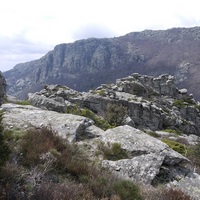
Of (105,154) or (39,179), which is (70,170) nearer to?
(39,179)

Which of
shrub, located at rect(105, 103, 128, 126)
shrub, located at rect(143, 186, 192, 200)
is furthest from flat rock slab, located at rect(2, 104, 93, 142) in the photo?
shrub, located at rect(105, 103, 128, 126)

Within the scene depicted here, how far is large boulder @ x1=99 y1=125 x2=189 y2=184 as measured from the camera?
9680 millimetres

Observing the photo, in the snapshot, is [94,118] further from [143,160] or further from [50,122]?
[143,160]

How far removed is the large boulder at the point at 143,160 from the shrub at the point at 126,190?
137cm

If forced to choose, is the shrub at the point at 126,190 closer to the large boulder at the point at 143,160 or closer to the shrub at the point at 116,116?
the large boulder at the point at 143,160

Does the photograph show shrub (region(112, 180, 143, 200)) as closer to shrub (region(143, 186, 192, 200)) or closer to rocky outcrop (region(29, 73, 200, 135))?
shrub (region(143, 186, 192, 200))

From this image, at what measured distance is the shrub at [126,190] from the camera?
7352 millimetres

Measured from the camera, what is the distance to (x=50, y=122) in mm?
12883

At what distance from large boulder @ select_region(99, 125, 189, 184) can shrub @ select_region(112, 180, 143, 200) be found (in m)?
1.37

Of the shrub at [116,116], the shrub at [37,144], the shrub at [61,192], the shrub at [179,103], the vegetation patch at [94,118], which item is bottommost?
the shrub at [179,103]

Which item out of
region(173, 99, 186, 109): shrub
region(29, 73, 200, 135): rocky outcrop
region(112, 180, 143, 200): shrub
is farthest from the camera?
region(173, 99, 186, 109): shrub

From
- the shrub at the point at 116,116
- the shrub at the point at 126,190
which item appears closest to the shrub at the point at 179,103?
the shrub at the point at 116,116

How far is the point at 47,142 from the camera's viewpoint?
919 centimetres

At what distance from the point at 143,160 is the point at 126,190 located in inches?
112
